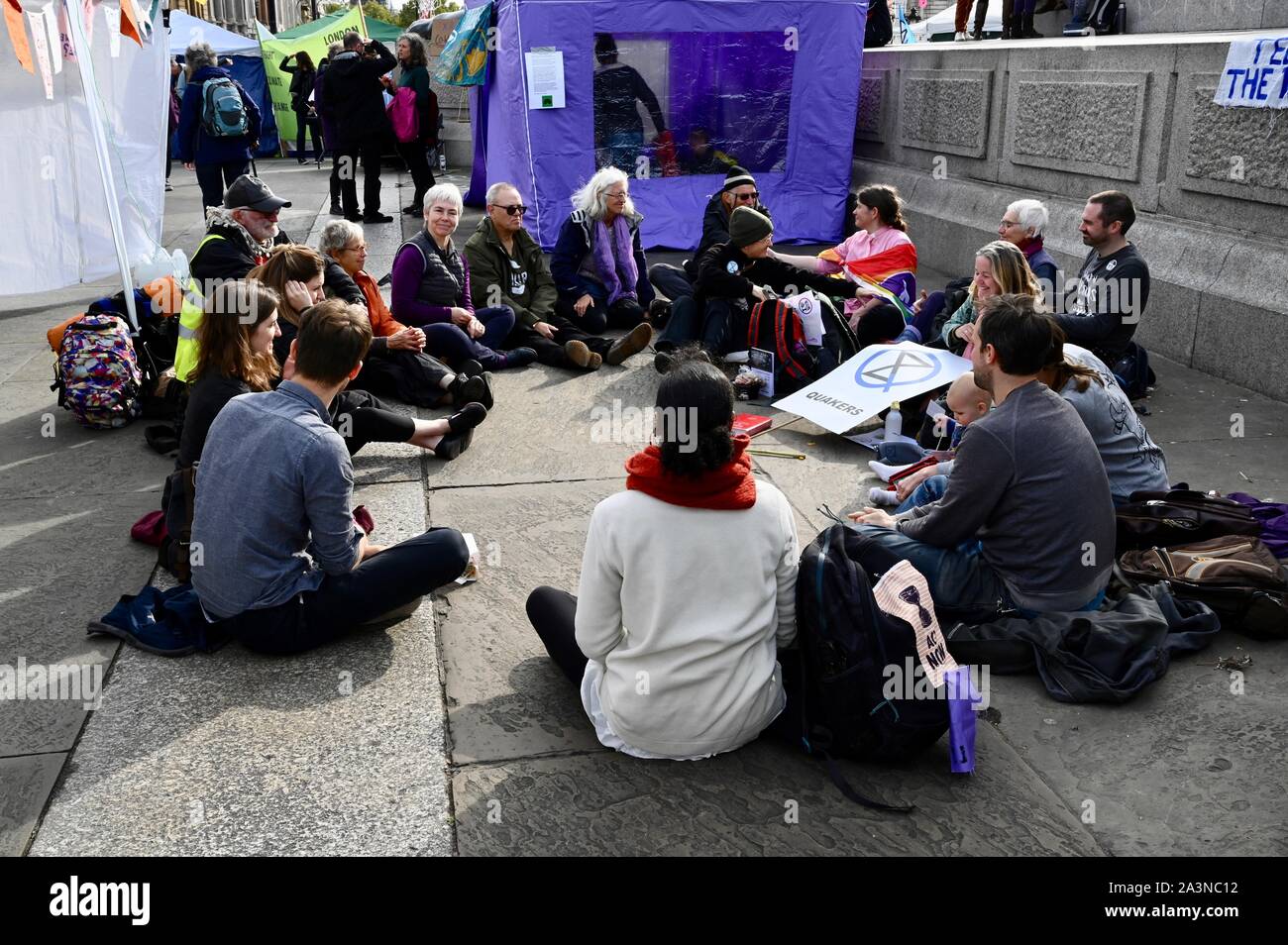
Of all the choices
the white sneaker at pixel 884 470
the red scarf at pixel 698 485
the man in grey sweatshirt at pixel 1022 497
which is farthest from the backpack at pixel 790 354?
the red scarf at pixel 698 485

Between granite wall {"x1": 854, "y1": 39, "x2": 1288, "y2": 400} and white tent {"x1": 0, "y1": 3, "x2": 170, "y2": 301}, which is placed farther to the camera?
white tent {"x1": 0, "y1": 3, "x2": 170, "y2": 301}

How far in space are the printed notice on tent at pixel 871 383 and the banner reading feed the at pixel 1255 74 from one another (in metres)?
2.47

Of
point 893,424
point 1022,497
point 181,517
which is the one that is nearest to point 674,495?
point 1022,497

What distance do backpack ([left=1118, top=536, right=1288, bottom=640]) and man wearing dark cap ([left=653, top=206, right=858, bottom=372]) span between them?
11.3 ft

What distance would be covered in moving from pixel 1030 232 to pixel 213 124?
772 centimetres

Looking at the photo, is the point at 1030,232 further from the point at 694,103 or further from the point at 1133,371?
the point at 694,103

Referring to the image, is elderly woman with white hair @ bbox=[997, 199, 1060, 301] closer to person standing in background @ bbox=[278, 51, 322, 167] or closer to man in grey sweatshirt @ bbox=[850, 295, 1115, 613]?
man in grey sweatshirt @ bbox=[850, 295, 1115, 613]

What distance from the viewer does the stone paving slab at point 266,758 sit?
2.97 metres

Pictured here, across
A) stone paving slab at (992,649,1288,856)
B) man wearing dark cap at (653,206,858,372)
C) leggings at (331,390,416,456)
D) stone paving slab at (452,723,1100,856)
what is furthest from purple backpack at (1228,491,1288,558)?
leggings at (331,390,416,456)

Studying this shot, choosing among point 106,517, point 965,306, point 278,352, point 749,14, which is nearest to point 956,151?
point 749,14

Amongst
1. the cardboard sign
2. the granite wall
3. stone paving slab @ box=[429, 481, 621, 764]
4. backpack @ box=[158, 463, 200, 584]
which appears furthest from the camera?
the granite wall

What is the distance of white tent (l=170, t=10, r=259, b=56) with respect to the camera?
21.5 m

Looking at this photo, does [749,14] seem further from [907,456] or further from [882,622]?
[882,622]

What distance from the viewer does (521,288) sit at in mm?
7766
